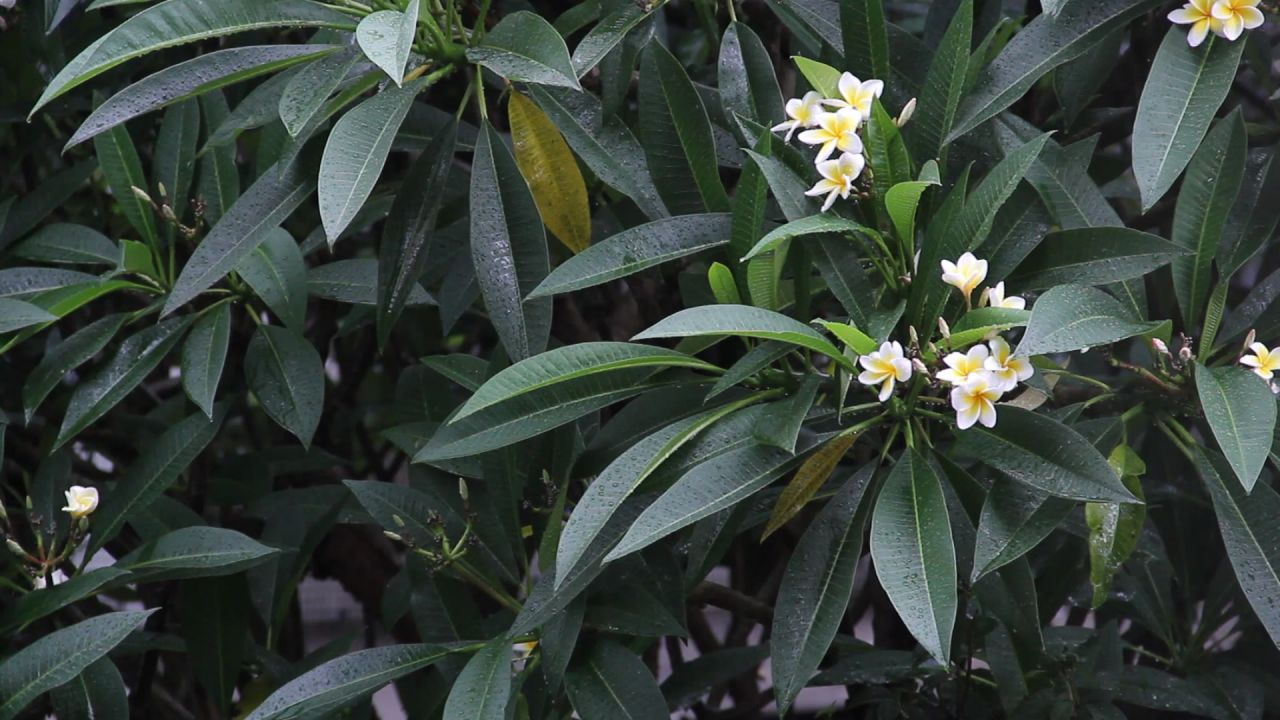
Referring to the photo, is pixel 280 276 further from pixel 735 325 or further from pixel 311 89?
pixel 735 325

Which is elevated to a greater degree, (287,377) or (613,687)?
(287,377)

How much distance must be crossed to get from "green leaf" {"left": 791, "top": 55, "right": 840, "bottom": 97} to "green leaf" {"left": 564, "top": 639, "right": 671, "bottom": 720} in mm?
520

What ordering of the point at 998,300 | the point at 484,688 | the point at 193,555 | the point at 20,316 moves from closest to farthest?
the point at 998,300 → the point at 484,688 → the point at 20,316 → the point at 193,555

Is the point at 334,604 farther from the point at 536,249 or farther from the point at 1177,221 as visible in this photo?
the point at 1177,221

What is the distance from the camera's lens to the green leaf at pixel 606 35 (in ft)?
3.53

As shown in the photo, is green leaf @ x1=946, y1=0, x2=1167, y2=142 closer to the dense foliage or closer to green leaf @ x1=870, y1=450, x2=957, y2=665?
the dense foliage

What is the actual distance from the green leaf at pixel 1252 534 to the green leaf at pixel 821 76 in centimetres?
44

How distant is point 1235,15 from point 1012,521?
446 millimetres

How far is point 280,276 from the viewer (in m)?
1.29

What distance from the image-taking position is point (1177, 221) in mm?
1102

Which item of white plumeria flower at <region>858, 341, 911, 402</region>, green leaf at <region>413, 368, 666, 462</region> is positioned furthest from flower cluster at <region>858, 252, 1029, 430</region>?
green leaf at <region>413, 368, 666, 462</region>

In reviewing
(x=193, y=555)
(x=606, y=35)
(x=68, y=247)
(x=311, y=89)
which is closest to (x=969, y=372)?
(x=606, y=35)

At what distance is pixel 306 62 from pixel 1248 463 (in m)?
0.82

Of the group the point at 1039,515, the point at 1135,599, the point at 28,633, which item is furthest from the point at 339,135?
the point at 1135,599
